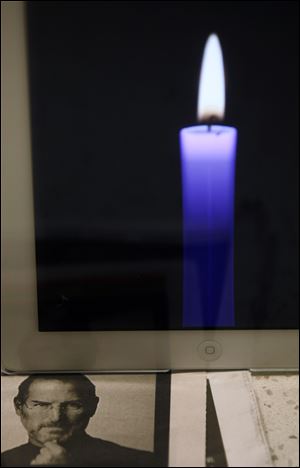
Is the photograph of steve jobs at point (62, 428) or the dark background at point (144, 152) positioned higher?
the dark background at point (144, 152)

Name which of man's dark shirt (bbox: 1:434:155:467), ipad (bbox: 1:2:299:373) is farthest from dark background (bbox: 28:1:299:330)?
man's dark shirt (bbox: 1:434:155:467)

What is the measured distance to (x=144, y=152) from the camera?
1.79 ft

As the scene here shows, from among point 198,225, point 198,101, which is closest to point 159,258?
point 198,225

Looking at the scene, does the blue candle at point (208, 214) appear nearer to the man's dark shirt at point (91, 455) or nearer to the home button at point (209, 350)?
the home button at point (209, 350)

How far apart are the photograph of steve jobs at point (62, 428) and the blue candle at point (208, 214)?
131 mm

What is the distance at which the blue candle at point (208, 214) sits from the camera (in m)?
0.54

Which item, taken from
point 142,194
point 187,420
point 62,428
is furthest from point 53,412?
point 142,194

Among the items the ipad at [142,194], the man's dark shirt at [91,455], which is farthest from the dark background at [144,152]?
the man's dark shirt at [91,455]

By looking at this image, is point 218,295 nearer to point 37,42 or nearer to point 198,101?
point 198,101

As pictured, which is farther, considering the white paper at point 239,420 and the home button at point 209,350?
the home button at point 209,350

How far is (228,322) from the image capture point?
0.58 m

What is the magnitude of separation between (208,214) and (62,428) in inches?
10.6

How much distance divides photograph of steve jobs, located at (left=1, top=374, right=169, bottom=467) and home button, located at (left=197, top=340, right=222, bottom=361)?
3.7 inches

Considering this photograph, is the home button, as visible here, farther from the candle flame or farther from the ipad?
the candle flame
